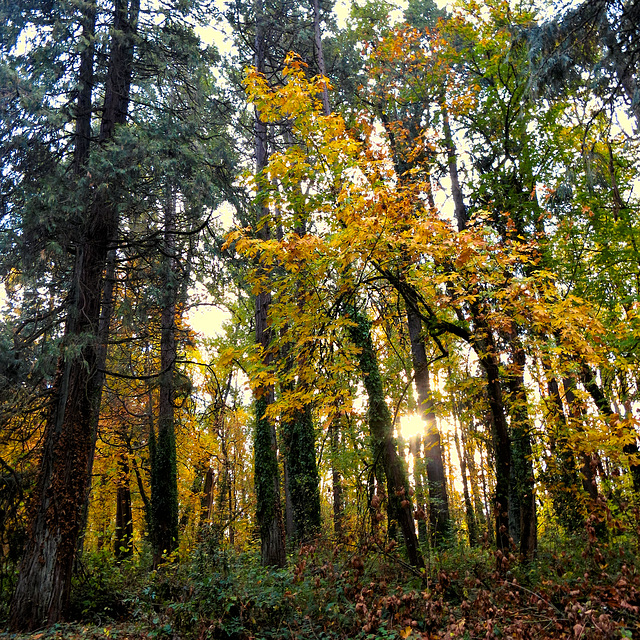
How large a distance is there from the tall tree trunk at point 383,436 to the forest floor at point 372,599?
0.50 m

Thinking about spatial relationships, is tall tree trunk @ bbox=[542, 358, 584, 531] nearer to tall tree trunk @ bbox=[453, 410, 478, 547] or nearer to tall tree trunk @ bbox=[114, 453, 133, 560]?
tall tree trunk @ bbox=[453, 410, 478, 547]

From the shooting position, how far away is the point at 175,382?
37.0 ft

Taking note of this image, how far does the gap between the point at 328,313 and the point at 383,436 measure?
253 centimetres

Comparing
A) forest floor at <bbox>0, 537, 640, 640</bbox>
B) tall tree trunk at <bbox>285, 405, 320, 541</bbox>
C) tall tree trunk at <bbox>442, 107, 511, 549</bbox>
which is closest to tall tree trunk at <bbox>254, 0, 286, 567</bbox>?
tall tree trunk at <bbox>285, 405, 320, 541</bbox>

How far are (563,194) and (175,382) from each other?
9.73m

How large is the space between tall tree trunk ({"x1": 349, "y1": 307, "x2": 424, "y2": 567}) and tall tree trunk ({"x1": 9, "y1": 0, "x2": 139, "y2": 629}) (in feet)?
14.2

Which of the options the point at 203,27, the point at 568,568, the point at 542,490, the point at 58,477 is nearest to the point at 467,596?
the point at 568,568

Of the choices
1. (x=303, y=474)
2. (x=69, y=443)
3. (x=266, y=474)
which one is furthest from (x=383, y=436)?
(x=69, y=443)

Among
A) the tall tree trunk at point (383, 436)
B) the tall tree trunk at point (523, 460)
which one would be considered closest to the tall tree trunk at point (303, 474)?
the tall tree trunk at point (383, 436)

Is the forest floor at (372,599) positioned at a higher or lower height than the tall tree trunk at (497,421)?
lower

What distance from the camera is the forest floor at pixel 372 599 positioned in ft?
13.0

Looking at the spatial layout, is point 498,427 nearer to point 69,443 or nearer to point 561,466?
point 561,466

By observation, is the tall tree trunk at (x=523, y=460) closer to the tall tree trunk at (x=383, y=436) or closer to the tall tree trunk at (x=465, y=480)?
the tall tree trunk at (x=383, y=436)

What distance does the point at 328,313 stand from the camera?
600 centimetres
